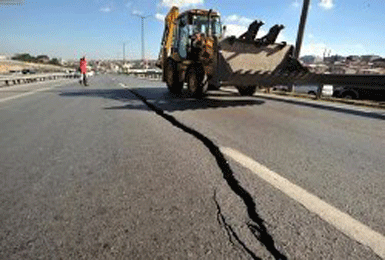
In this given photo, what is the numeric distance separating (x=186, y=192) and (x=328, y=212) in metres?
1.25

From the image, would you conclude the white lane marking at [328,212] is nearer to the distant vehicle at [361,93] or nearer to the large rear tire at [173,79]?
the large rear tire at [173,79]

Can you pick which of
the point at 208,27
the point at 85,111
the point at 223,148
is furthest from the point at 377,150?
the point at 208,27

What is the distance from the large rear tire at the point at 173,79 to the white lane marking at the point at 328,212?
11.1 m

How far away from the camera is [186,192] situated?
11.3ft

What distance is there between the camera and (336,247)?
2396 millimetres

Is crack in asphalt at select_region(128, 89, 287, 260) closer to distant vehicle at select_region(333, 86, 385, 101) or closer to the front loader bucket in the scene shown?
the front loader bucket

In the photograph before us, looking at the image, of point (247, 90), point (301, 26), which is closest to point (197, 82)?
point (247, 90)

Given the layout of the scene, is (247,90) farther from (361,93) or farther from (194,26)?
(361,93)

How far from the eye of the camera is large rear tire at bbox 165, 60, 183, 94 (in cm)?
1504

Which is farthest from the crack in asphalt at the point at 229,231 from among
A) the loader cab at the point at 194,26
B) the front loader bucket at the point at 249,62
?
the loader cab at the point at 194,26

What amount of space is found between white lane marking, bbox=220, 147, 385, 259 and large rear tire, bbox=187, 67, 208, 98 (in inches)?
298

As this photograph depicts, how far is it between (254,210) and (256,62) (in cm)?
845

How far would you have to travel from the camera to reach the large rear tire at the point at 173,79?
49.3 feet

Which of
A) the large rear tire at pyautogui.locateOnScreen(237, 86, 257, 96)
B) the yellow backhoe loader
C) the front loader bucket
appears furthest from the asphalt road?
the large rear tire at pyautogui.locateOnScreen(237, 86, 257, 96)
